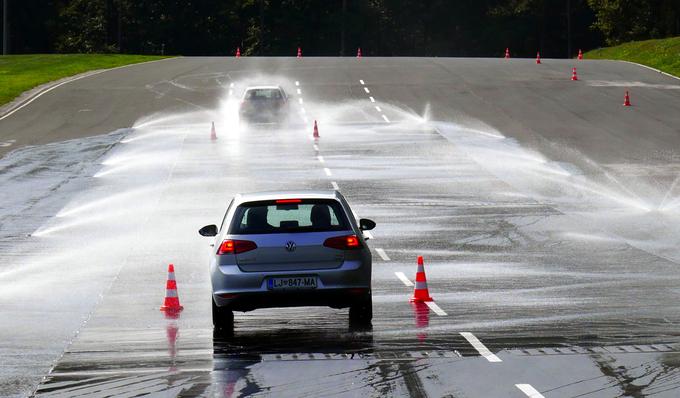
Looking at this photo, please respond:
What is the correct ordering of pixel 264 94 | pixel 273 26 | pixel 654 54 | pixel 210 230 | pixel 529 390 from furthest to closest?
pixel 273 26 → pixel 654 54 → pixel 264 94 → pixel 210 230 → pixel 529 390

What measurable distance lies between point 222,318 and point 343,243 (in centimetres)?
148

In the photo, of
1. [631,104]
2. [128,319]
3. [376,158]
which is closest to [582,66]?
[631,104]

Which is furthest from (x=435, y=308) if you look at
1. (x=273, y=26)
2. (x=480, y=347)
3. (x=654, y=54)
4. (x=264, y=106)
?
(x=273, y=26)

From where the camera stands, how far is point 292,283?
48.7 ft

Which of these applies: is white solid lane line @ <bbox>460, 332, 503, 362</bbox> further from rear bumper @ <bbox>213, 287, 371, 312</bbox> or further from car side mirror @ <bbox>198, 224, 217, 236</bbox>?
car side mirror @ <bbox>198, 224, 217, 236</bbox>

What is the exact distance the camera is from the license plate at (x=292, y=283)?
14.8 meters

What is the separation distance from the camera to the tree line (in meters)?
129

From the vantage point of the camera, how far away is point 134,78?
69000 mm

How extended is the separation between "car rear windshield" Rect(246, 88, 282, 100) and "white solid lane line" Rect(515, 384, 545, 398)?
40.0 metres

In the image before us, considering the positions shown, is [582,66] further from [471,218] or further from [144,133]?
[471,218]

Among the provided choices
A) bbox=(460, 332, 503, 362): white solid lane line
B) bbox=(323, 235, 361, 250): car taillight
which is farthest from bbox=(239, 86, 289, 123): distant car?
bbox=(460, 332, 503, 362): white solid lane line

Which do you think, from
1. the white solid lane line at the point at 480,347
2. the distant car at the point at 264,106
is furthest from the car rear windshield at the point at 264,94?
the white solid lane line at the point at 480,347

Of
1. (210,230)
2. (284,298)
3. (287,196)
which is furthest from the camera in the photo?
(210,230)

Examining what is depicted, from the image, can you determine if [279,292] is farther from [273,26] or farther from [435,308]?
[273,26]
